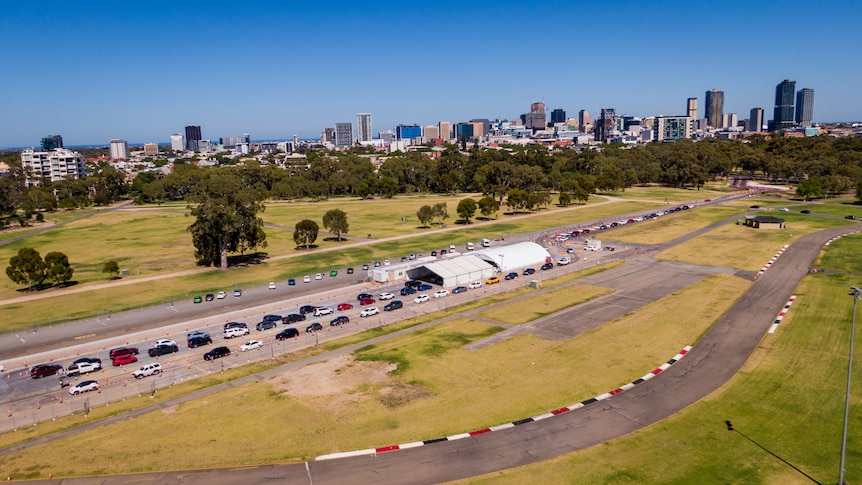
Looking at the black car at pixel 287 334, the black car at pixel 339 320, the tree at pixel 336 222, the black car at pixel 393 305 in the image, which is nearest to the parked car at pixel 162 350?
the black car at pixel 287 334

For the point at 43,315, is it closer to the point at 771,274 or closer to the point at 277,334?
the point at 277,334

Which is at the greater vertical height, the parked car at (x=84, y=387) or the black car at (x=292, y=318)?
the black car at (x=292, y=318)

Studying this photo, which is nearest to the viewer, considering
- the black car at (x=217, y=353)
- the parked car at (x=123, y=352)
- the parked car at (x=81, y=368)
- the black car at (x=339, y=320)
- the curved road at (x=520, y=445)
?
the curved road at (x=520, y=445)

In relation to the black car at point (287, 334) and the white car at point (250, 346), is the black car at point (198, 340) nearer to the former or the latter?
the white car at point (250, 346)

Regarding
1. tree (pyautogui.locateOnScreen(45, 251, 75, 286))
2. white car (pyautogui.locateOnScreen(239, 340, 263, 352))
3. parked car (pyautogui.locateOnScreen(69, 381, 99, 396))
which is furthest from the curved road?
tree (pyautogui.locateOnScreen(45, 251, 75, 286))

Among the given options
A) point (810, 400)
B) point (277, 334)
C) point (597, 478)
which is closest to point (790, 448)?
point (810, 400)

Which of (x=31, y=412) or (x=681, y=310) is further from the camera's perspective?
(x=681, y=310)
